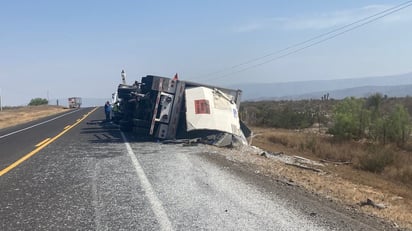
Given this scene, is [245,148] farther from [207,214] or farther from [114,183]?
[207,214]

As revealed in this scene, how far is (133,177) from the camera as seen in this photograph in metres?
9.25

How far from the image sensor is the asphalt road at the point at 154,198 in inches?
238

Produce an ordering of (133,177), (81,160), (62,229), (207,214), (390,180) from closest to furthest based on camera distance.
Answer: (62,229)
(207,214)
(133,177)
(81,160)
(390,180)

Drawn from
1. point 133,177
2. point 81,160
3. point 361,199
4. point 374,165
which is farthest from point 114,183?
point 374,165

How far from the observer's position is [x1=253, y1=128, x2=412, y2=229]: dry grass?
342 inches

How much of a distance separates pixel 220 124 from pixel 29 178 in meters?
7.69

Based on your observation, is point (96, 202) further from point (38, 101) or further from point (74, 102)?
point (38, 101)

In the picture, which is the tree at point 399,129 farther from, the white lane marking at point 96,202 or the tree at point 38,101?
the tree at point 38,101

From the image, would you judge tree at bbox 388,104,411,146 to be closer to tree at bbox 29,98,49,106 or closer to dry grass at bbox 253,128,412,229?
dry grass at bbox 253,128,412,229

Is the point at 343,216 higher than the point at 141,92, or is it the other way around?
the point at 141,92

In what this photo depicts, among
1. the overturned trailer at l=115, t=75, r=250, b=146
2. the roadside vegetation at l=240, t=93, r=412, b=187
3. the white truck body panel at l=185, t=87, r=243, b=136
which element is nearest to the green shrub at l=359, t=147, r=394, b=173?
the roadside vegetation at l=240, t=93, r=412, b=187

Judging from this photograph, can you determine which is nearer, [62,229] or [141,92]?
[62,229]

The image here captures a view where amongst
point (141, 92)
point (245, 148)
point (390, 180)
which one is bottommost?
point (390, 180)

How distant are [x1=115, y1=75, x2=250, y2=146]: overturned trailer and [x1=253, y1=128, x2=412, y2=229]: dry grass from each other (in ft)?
12.3
